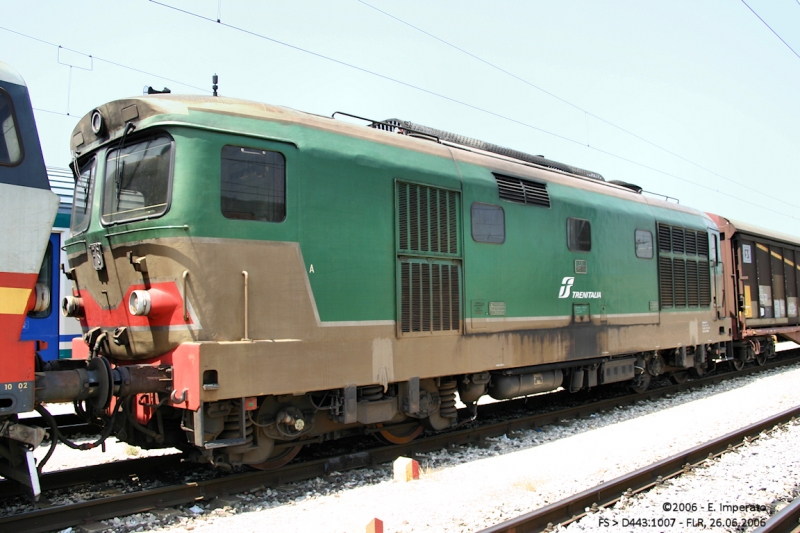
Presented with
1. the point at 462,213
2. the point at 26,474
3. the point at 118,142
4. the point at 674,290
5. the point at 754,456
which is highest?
the point at 118,142

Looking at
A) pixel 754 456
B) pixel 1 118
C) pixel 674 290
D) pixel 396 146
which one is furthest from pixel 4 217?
pixel 674 290

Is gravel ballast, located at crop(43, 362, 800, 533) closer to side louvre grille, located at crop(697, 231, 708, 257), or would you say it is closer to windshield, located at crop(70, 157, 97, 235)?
windshield, located at crop(70, 157, 97, 235)

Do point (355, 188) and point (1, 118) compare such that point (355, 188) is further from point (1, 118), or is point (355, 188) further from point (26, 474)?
point (26, 474)

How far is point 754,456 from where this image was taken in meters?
7.26

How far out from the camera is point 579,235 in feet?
31.0

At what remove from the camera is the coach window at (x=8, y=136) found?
4.38 metres

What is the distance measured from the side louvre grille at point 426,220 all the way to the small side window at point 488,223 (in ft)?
1.24

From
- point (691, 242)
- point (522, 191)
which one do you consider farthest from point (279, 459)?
point (691, 242)

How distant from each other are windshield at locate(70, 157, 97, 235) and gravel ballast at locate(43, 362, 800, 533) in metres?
3.13

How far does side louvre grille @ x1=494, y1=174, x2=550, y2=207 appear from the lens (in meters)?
8.25

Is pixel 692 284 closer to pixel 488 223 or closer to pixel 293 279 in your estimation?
pixel 488 223

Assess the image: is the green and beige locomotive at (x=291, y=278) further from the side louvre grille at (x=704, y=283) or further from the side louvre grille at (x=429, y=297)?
the side louvre grille at (x=704, y=283)

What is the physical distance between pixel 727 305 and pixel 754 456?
7.75 metres

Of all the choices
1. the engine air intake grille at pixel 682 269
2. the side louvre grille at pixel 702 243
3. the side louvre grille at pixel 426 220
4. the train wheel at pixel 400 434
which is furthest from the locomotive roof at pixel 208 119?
the side louvre grille at pixel 702 243
